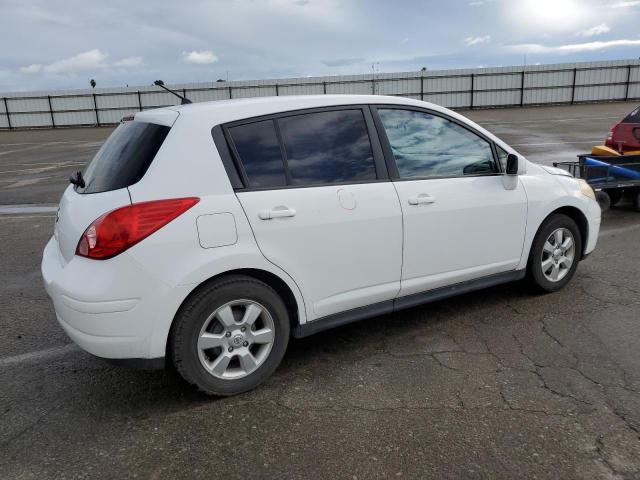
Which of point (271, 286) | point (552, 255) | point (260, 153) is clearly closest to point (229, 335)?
point (271, 286)

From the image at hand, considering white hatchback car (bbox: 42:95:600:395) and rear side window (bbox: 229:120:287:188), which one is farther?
rear side window (bbox: 229:120:287:188)

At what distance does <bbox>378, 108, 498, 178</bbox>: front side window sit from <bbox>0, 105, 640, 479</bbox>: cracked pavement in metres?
1.16

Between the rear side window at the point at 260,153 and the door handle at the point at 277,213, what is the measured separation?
15 centimetres

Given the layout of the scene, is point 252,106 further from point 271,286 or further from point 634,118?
point 634,118

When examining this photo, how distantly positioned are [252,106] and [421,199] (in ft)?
4.11

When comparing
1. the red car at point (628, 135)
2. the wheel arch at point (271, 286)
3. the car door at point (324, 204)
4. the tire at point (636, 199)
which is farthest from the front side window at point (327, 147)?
the red car at point (628, 135)

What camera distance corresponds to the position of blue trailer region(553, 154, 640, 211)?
702 cm

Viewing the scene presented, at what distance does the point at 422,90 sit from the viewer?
3194 centimetres

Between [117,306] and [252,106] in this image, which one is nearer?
[117,306]

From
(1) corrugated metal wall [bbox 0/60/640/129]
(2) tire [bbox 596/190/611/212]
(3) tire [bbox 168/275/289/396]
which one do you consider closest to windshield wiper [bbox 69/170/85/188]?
(3) tire [bbox 168/275/289/396]

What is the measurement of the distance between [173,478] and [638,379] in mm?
2649

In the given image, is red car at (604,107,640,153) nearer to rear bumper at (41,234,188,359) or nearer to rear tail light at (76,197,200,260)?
rear tail light at (76,197,200,260)

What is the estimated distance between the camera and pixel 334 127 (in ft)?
11.5

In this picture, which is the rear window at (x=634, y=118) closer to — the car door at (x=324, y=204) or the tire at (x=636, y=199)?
the tire at (x=636, y=199)
